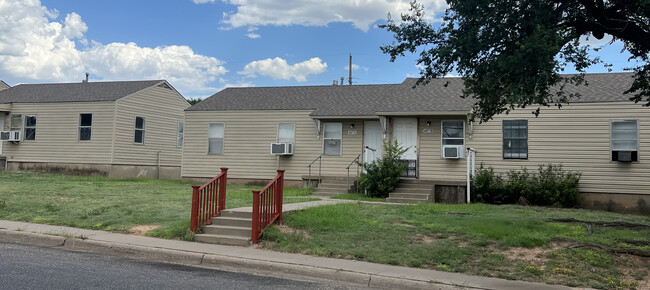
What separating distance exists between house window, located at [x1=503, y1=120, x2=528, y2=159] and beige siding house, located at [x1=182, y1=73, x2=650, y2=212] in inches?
1.3

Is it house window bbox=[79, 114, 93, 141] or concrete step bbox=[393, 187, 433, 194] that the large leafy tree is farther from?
house window bbox=[79, 114, 93, 141]

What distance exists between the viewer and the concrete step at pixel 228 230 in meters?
9.30

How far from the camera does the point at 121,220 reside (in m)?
10.8

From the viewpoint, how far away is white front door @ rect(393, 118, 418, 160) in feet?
60.4

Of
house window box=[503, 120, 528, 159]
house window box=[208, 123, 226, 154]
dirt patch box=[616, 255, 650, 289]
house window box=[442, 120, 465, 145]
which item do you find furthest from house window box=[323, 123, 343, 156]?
dirt patch box=[616, 255, 650, 289]

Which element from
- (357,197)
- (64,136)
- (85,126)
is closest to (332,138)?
(357,197)

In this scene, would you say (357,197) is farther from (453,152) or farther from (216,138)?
(216,138)

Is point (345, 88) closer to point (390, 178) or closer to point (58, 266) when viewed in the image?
point (390, 178)

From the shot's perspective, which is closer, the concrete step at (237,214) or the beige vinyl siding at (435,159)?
the concrete step at (237,214)

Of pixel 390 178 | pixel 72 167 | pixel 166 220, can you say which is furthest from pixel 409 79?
pixel 72 167

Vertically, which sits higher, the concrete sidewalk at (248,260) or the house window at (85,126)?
the house window at (85,126)

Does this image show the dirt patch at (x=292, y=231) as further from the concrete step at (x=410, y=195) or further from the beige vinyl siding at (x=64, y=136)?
the beige vinyl siding at (x=64, y=136)

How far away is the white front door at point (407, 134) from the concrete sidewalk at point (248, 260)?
10776mm

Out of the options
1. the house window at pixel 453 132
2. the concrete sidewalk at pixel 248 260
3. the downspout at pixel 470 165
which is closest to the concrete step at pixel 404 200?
the downspout at pixel 470 165
